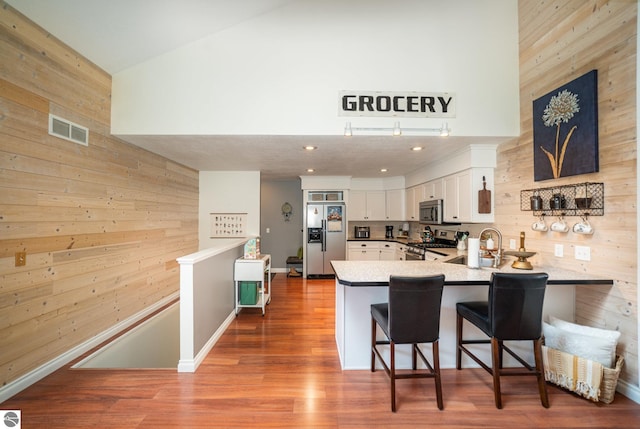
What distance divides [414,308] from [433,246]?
2821 mm

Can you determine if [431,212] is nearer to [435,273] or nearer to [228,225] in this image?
[435,273]

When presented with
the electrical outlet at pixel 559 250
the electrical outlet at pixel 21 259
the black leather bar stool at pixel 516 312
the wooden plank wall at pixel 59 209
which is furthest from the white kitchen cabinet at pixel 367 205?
the electrical outlet at pixel 21 259

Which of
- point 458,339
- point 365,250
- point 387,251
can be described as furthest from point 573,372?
point 365,250

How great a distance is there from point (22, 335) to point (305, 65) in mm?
3454

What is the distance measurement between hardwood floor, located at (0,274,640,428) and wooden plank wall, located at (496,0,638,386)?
0.66m

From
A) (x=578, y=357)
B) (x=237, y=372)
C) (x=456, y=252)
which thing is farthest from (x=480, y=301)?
(x=237, y=372)

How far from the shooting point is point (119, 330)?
299 cm

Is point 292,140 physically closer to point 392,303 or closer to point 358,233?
point 392,303

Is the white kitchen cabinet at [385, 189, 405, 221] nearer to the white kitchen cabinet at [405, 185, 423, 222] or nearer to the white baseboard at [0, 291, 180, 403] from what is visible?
the white kitchen cabinet at [405, 185, 423, 222]

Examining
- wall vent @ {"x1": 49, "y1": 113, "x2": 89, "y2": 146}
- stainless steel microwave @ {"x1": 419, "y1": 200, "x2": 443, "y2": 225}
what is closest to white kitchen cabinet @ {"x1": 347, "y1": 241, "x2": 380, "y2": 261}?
stainless steel microwave @ {"x1": 419, "y1": 200, "x2": 443, "y2": 225}

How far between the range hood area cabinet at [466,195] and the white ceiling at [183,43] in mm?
387

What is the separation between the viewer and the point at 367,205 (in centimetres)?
602

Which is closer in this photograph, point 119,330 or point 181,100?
point 181,100

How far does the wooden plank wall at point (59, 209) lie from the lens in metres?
1.93
